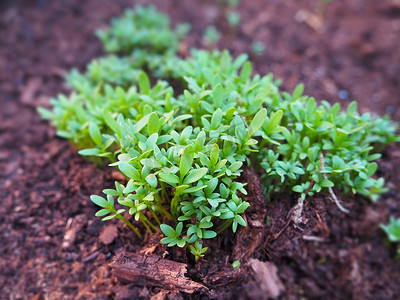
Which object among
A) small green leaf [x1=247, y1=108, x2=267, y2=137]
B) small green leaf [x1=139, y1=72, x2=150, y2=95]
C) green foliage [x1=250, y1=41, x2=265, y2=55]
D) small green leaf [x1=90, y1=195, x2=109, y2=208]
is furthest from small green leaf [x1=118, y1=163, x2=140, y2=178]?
green foliage [x1=250, y1=41, x2=265, y2=55]

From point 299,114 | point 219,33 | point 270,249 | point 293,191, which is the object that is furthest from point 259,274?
point 219,33

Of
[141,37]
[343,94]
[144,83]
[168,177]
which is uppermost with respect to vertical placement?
[343,94]

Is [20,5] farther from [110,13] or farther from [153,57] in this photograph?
[153,57]

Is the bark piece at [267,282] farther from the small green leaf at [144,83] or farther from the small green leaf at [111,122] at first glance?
the small green leaf at [144,83]

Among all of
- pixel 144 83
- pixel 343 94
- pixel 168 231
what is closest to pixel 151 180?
pixel 168 231

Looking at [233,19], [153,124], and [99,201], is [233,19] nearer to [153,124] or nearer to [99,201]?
[153,124]

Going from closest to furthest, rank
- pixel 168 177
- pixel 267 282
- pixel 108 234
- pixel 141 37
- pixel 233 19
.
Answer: pixel 168 177
pixel 108 234
pixel 267 282
pixel 141 37
pixel 233 19

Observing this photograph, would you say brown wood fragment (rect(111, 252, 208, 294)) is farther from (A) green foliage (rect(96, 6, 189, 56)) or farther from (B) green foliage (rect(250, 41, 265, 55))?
(B) green foliage (rect(250, 41, 265, 55))

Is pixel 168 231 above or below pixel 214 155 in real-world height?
below
